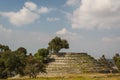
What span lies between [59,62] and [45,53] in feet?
39.7

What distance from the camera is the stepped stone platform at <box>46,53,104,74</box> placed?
140500 mm

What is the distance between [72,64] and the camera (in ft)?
477

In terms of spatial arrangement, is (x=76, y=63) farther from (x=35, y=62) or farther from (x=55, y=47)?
(x=35, y=62)

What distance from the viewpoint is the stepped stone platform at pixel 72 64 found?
14050 centimetres

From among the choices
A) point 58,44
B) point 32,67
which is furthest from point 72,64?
point 32,67

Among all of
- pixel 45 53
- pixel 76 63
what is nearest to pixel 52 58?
pixel 45 53

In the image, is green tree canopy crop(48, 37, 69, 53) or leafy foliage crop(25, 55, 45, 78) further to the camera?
green tree canopy crop(48, 37, 69, 53)

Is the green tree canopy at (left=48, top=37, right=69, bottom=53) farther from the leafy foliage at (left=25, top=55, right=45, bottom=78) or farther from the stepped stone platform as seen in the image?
the leafy foliage at (left=25, top=55, right=45, bottom=78)

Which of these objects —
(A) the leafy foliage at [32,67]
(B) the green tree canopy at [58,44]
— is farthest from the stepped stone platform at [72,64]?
(A) the leafy foliage at [32,67]

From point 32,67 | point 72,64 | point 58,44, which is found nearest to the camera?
point 32,67

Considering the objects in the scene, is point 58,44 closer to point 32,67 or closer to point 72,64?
point 72,64

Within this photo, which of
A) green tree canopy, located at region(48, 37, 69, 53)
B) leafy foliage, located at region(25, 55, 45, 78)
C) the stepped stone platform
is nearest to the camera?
leafy foliage, located at region(25, 55, 45, 78)

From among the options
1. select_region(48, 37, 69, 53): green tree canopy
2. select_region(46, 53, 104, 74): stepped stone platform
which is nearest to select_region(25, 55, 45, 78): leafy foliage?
select_region(46, 53, 104, 74): stepped stone platform

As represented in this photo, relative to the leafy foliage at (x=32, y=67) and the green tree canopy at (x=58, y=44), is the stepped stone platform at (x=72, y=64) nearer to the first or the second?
the green tree canopy at (x=58, y=44)
